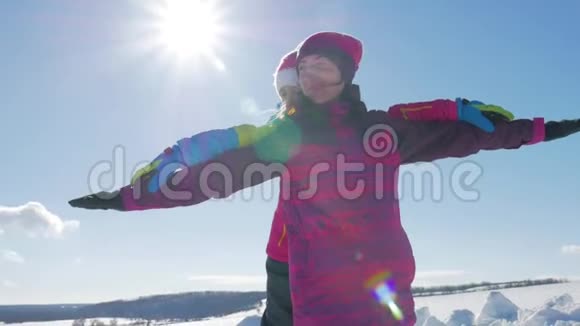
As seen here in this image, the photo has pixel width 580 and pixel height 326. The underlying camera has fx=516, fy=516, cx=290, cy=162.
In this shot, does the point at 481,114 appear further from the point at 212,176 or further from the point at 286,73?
the point at 212,176

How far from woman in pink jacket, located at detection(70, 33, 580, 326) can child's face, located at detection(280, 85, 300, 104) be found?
124 mm

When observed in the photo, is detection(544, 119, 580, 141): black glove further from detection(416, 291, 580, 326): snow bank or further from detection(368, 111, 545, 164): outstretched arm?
detection(416, 291, 580, 326): snow bank

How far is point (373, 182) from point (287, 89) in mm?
904

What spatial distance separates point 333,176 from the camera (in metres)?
2.18

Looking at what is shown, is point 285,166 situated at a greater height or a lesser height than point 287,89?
lesser

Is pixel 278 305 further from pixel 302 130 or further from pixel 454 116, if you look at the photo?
pixel 454 116

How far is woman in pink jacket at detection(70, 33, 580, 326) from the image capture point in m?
2.05

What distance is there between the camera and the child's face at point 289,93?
255 cm

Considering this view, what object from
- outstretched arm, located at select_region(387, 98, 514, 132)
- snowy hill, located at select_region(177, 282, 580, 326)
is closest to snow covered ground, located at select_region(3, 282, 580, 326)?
snowy hill, located at select_region(177, 282, 580, 326)

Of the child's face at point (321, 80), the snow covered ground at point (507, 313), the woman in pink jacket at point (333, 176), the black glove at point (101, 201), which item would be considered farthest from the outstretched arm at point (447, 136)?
the snow covered ground at point (507, 313)

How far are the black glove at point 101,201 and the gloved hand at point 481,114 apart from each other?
1.55 metres

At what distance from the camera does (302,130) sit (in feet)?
7.53

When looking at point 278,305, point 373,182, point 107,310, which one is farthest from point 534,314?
point 107,310

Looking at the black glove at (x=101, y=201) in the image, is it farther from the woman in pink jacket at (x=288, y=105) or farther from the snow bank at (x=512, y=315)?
the snow bank at (x=512, y=315)
